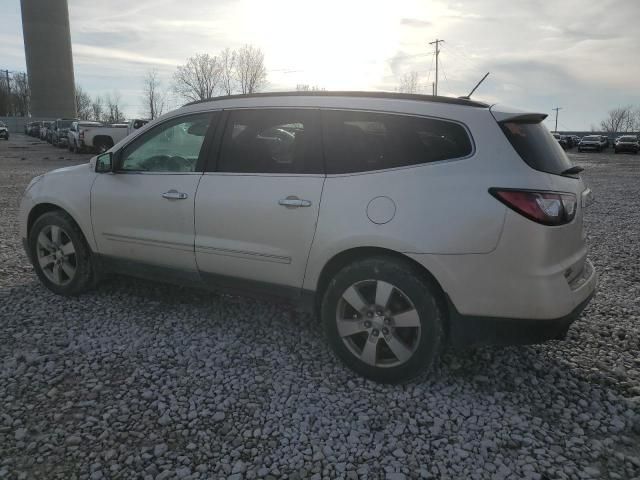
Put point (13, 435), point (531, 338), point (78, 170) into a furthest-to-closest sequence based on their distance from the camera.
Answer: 1. point (78, 170)
2. point (531, 338)
3. point (13, 435)

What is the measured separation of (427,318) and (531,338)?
1.90 ft

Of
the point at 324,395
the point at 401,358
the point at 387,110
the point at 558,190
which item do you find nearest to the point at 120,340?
the point at 324,395

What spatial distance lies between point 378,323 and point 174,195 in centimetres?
183

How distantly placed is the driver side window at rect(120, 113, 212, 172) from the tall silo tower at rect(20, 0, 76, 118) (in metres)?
81.1

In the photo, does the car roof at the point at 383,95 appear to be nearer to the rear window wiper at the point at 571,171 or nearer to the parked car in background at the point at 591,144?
the rear window wiper at the point at 571,171

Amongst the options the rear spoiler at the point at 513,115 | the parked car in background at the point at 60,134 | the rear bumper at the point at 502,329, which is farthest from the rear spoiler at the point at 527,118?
the parked car in background at the point at 60,134

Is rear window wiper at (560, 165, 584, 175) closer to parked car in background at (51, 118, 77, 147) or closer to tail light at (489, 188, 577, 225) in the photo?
tail light at (489, 188, 577, 225)

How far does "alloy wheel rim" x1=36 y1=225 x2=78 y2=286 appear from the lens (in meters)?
4.53

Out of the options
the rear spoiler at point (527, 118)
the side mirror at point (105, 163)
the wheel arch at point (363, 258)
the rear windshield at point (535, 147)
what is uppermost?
the rear spoiler at point (527, 118)

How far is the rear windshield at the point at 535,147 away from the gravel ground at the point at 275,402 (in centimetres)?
138

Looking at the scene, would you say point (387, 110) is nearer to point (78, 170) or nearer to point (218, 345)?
point (218, 345)

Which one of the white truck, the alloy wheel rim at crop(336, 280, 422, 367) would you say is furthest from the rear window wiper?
the white truck

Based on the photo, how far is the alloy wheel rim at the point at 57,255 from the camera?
4531mm

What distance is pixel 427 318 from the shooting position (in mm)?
2938
